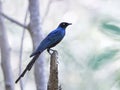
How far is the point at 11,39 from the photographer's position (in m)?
3.38

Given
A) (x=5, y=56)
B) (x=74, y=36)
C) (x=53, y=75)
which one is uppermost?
(x=53, y=75)

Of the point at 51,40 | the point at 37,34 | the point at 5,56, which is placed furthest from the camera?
the point at 5,56

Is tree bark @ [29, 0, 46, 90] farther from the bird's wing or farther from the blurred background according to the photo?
the blurred background

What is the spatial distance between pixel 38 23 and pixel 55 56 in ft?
2.11

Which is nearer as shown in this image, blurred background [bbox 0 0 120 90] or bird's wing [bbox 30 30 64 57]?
bird's wing [bbox 30 30 64 57]

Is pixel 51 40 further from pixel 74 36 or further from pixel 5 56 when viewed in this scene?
pixel 74 36

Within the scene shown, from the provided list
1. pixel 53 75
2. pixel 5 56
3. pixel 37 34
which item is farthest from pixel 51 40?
pixel 5 56

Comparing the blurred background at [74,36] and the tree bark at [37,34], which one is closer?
the tree bark at [37,34]

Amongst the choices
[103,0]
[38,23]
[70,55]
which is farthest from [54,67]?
[103,0]

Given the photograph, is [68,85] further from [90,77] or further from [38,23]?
[38,23]

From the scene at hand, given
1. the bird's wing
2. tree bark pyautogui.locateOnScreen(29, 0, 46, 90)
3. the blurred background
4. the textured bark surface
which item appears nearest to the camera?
the textured bark surface

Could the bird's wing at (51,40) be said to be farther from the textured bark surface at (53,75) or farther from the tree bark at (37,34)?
the tree bark at (37,34)

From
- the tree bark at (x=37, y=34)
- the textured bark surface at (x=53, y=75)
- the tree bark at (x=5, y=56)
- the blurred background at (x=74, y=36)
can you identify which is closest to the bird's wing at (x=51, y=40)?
the textured bark surface at (x=53, y=75)

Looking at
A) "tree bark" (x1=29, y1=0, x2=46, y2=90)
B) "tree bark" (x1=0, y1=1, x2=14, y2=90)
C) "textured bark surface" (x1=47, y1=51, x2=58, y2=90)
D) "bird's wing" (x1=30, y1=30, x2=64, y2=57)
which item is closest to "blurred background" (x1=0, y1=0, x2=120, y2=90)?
"tree bark" (x1=0, y1=1, x2=14, y2=90)
